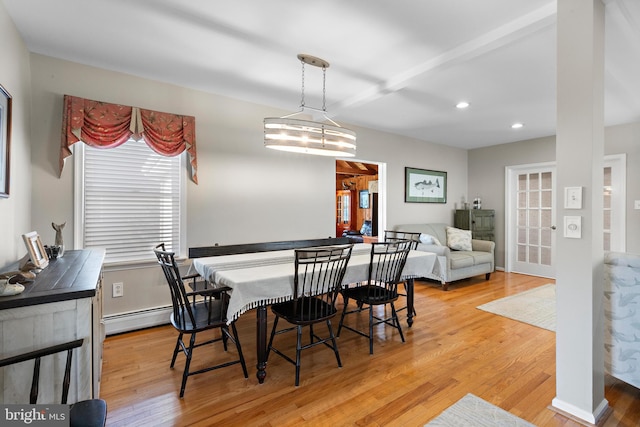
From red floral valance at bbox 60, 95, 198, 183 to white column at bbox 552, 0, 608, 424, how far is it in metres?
3.07

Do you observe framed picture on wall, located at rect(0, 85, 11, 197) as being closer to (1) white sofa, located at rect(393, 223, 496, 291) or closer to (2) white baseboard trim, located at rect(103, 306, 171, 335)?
(2) white baseboard trim, located at rect(103, 306, 171, 335)

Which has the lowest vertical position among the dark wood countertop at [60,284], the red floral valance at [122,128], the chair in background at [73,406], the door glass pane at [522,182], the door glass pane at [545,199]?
the chair in background at [73,406]

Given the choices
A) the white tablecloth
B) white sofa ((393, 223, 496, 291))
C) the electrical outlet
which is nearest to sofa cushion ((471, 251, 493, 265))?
white sofa ((393, 223, 496, 291))

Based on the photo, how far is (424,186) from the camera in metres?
5.60

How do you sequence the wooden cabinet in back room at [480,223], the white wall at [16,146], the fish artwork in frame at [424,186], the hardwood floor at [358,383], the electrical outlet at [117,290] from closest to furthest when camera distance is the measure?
1. the hardwood floor at [358,383]
2. the white wall at [16,146]
3. the electrical outlet at [117,290]
4. the fish artwork in frame at [424,186]
5. the wooden cabinet in back room at [480,223]

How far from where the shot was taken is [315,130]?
2.61 metres

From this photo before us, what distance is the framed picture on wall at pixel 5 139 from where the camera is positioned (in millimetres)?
1816

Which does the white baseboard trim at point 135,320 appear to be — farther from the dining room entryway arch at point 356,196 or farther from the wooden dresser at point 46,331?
the dining room entryway arch at point 356,196

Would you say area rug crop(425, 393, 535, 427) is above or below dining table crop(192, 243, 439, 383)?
below

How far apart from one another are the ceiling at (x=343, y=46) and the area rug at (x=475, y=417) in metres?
2.39

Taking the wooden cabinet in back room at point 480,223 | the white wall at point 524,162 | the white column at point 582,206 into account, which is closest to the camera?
the white column at point 582,206

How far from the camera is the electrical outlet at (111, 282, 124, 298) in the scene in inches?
116

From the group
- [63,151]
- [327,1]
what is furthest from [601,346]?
[63,151]

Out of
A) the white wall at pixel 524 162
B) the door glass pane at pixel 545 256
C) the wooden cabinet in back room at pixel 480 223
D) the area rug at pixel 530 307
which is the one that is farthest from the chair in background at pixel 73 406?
the door glass pane at pixel 545 256
